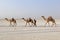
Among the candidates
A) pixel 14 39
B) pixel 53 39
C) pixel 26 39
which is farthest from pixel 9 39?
pixel 53 39

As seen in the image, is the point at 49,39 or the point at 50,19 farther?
the point at 50,19

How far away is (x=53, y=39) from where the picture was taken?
8.69 m

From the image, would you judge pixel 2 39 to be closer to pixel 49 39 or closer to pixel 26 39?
pixel 26 39

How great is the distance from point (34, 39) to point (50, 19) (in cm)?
1109

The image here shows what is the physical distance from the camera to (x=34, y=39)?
8.70 m

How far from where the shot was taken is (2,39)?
861cm

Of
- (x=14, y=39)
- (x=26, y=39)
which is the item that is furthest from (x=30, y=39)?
(x=14, y=39)

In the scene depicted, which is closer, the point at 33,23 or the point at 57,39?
the point at 57,39

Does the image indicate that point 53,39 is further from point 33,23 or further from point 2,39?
point 33,23

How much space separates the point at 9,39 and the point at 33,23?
11141 mm

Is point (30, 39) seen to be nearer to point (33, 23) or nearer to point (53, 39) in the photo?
point (53, 39)

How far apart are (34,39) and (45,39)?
Result: 0.50 m

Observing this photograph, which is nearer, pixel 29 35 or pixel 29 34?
pixel 29 35

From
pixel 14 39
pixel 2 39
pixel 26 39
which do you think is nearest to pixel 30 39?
pixel 26 39
